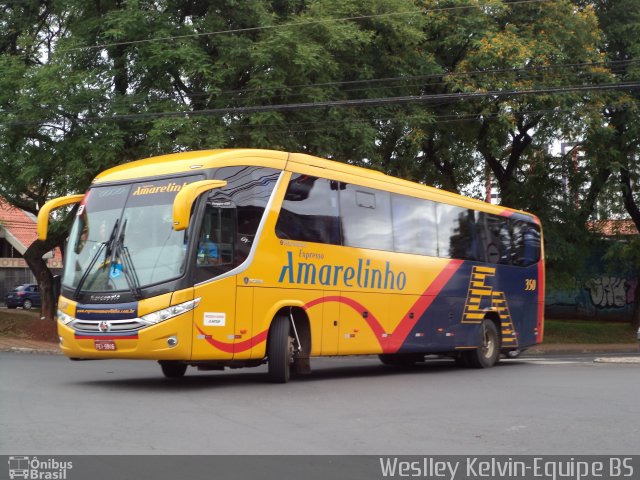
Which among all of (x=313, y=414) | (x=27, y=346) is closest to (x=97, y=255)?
(x=313, y=414)

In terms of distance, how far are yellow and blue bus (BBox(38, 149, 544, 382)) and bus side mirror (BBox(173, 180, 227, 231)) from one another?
24 mm

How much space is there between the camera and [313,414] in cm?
1079

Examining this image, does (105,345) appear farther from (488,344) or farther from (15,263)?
(15,263)

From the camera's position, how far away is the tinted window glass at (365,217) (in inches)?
627

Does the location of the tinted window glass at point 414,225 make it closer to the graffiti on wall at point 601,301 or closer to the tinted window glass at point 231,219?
the tinted window glass at point 231,219

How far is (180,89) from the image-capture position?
81.7 ft

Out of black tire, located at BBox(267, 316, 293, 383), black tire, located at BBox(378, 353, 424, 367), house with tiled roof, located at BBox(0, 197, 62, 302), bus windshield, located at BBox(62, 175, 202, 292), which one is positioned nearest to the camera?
bus windshield, located at BBox(62, 175, 202, 292)

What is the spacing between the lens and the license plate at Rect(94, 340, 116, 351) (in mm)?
12742

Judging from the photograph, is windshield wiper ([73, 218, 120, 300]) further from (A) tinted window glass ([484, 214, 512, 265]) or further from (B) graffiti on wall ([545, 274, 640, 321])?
(B) graffiti on wall ([545, 274, 640, 321])

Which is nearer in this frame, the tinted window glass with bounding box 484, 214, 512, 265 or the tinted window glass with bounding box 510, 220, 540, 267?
the tinted window glass with bounding box 484, 214, 512, 265

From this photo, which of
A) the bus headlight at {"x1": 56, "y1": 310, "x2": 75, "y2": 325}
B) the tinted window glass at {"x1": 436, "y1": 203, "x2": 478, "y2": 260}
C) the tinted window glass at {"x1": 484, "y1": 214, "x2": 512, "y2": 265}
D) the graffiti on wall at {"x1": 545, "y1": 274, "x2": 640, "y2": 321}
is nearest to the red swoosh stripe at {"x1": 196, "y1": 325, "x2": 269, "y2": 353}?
the bus headlight at {"x1": 56, "y1": 310, "x2": 75, "y2": 325}

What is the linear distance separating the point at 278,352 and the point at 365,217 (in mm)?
3468

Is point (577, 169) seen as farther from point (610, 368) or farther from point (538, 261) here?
point (610, 368)
